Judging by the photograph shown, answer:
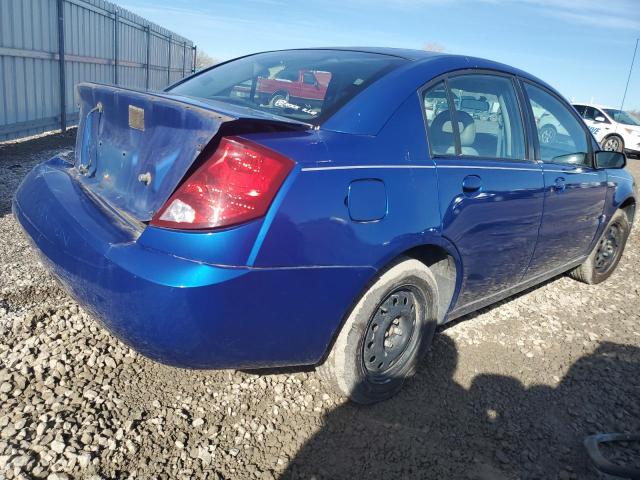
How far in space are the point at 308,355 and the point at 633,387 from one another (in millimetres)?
2074

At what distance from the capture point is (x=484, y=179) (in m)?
2.75

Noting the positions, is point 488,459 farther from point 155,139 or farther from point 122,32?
point 122,32

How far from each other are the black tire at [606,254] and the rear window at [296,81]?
2868 mm

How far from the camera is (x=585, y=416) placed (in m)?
2.74

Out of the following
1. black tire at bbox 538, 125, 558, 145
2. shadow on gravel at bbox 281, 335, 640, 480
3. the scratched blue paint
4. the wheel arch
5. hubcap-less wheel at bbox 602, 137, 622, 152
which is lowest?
Answer: shadow on gravel at bbox 281, 335, 640, 480

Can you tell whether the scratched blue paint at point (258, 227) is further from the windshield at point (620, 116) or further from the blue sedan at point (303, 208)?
the windshield at point (620, 116)

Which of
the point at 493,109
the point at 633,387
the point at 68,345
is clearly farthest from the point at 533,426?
the point at 68,345

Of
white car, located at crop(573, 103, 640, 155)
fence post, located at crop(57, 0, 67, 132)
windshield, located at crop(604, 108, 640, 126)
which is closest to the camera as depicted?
fence post, located at crop(57, 0, 67, 132)

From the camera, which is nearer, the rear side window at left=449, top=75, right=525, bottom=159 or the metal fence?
the rear side window at left=449, top=75, right=525, bottom=159

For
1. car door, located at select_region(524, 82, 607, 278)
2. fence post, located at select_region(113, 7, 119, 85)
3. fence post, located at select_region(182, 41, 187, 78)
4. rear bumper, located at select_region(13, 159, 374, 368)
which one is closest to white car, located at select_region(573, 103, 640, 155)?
fence post, located at select_region(113, 7, 119, 85)

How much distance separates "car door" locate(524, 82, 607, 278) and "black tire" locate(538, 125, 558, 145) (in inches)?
0.9

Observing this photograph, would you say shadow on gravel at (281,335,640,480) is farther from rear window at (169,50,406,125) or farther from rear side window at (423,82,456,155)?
rear window at (169,50,406,125)

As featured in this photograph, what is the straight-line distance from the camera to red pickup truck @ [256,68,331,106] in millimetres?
2518

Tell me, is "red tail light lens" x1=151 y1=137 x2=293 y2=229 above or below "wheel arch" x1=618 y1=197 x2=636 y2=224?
above
